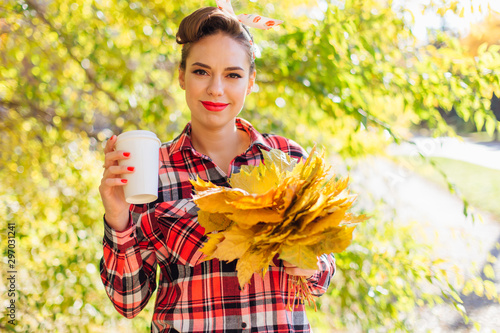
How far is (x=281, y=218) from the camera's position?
0.96 metres

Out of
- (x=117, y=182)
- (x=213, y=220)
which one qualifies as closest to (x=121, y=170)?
(x=117, y=182)

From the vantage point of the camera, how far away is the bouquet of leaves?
951 mm

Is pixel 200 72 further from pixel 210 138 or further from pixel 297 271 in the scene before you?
pixel 297 271

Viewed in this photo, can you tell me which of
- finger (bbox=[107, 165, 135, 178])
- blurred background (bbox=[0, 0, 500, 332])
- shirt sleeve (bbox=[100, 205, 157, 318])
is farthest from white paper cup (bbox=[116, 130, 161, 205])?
blurred background (bbox=[0, 0, 500, 332])

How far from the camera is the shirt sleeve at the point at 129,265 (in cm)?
123

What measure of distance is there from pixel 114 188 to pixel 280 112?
170cm

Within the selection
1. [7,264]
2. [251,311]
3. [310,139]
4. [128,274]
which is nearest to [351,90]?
[310,139]

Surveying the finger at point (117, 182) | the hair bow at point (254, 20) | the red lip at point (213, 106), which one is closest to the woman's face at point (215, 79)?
the red lip at point (213, 106)

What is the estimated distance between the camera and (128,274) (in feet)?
4.22

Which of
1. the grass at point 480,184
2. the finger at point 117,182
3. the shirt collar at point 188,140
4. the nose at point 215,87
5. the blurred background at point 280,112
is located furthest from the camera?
the grass at point 480,184

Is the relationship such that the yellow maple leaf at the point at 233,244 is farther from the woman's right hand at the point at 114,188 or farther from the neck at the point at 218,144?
the neck at the point at 218,144

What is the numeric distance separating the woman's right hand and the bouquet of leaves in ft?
0.80

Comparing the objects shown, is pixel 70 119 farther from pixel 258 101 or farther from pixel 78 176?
pixel 258 101

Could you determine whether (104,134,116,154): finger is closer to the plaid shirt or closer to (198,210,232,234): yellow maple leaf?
the plaid shirt
